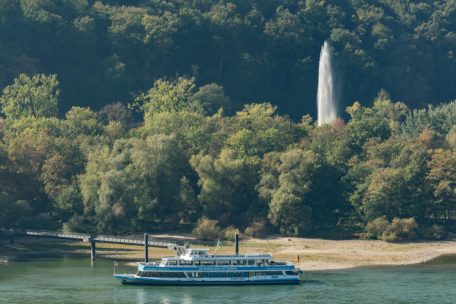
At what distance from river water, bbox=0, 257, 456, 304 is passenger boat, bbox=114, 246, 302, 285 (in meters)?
1.24

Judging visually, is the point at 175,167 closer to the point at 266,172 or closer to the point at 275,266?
the point at 266,172

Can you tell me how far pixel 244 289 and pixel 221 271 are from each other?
4.24m

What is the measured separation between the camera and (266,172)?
198 metres

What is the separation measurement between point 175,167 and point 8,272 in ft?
148

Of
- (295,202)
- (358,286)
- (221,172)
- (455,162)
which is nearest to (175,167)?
(221,172)

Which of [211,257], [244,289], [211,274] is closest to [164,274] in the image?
[211,274]

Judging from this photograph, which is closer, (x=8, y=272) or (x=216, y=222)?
(x=8, y=272)

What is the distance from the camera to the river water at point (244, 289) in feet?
465

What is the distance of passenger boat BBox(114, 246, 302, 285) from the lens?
154125mm

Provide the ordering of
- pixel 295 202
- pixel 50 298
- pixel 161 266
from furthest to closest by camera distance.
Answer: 1. pixel 295 202
2. pixel 161 266
3. pixel 50 298

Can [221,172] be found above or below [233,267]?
above

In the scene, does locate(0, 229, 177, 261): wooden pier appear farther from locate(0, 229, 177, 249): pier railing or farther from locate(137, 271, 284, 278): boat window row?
locate(137, 271, 284, 278): boat window row

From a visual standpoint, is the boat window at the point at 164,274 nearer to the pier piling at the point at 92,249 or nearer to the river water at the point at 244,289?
the river water at the point at 244,289

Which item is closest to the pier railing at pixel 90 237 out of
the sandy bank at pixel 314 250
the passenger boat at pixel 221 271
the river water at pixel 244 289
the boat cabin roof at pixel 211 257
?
the sandy bank at pixel 314 250
